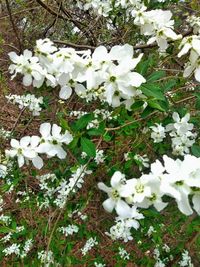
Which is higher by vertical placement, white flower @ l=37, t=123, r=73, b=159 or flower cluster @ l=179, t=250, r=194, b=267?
white flower @ l=37, t=123, r=73, b=159

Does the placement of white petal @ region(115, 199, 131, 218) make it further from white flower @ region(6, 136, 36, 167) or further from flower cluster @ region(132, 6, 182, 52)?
flower cluster @ region(132, 6, 182, 52)

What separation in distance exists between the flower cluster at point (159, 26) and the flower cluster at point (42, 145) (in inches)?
20.0

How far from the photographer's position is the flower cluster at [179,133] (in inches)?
77.8

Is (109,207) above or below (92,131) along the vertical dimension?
above

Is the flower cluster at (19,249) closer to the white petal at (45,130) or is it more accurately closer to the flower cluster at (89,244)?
the flower cluster at (89,244)

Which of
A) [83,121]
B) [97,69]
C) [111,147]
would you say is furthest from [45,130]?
[111,147]

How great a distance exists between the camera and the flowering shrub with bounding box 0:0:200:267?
1383 millimetres

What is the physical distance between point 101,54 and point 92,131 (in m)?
0.40

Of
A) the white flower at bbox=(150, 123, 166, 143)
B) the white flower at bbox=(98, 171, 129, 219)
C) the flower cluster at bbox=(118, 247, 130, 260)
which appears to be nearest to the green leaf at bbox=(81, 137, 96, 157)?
the white flower at bbox=(98, 171, 129, 219)

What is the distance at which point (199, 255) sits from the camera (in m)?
3.45

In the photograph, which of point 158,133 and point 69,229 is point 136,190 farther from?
point 69,229

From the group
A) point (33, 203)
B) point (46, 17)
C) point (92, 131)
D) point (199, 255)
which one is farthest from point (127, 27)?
point (92, 131)

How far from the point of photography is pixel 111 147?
2.84 metres

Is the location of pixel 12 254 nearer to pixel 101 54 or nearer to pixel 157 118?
pixel 157 118
